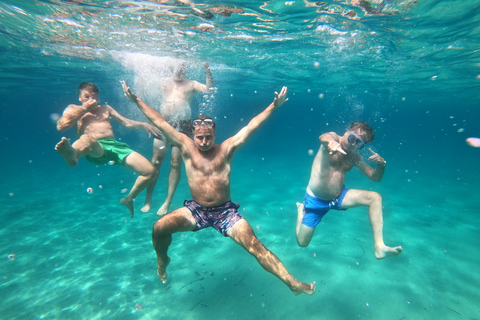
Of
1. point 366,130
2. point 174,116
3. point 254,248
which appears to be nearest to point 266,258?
point 254,248

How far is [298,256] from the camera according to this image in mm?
8164

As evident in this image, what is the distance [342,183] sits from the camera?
6.37 metres

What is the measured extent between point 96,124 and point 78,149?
1259mm

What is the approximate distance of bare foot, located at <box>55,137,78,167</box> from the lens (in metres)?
4.70

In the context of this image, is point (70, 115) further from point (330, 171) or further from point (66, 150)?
point (330, 171)

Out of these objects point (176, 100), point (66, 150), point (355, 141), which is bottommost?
point (355, 141)

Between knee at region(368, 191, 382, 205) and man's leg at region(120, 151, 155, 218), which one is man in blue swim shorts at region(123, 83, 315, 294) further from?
knee at region(368, 191, 382, 205)

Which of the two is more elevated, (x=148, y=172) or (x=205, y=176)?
(x=205, y=176)

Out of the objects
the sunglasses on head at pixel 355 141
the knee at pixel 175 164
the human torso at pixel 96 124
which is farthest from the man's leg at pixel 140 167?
the sunglasses on head at pixel 355 141

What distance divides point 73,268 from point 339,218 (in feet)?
36.4

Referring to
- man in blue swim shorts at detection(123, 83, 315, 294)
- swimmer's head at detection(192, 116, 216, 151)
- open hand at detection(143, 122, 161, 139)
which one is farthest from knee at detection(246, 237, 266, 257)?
open hand at detection(143, 122, 161, 139)

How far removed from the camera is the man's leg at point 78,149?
4809 millimetres

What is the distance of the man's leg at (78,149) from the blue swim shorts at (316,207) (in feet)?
19.1

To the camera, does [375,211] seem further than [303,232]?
No
